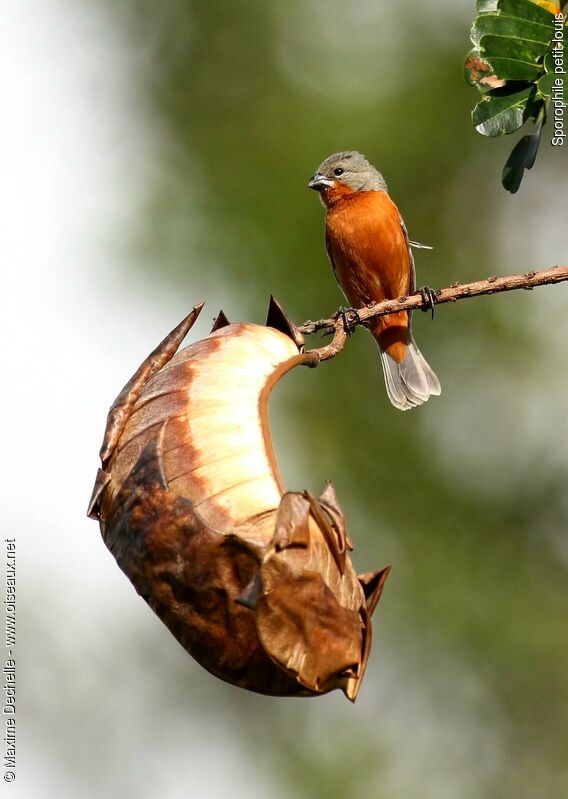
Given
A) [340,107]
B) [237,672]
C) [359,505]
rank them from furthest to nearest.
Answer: [340,107], [359,505], [237,672]

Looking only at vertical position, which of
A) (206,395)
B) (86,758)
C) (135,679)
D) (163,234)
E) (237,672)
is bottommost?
(237,672)

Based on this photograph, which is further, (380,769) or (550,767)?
(550,767)

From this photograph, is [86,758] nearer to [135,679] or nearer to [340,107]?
[135,679]

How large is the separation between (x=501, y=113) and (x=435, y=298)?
629 millimetres

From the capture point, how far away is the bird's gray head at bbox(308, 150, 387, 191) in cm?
796

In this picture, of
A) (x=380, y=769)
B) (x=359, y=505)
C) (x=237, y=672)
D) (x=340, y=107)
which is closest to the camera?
(x=237, y=672)

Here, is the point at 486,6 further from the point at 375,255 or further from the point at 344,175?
the point at 344,175

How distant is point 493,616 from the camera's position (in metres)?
11.2

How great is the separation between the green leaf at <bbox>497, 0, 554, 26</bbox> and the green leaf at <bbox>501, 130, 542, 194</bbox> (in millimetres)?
319

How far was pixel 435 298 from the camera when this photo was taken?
314cm

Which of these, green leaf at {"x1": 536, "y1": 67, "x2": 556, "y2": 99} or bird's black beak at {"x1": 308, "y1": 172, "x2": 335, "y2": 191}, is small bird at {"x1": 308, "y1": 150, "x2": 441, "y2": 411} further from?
green leaf at {"x1": 536, "y1": 67, "x2": 556, "y2": 99}

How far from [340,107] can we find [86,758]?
23.6 feet

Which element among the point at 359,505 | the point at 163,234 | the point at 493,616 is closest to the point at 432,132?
the point at 163,234

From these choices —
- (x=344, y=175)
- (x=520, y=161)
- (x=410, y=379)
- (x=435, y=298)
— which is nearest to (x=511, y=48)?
(x=520, y=161)
